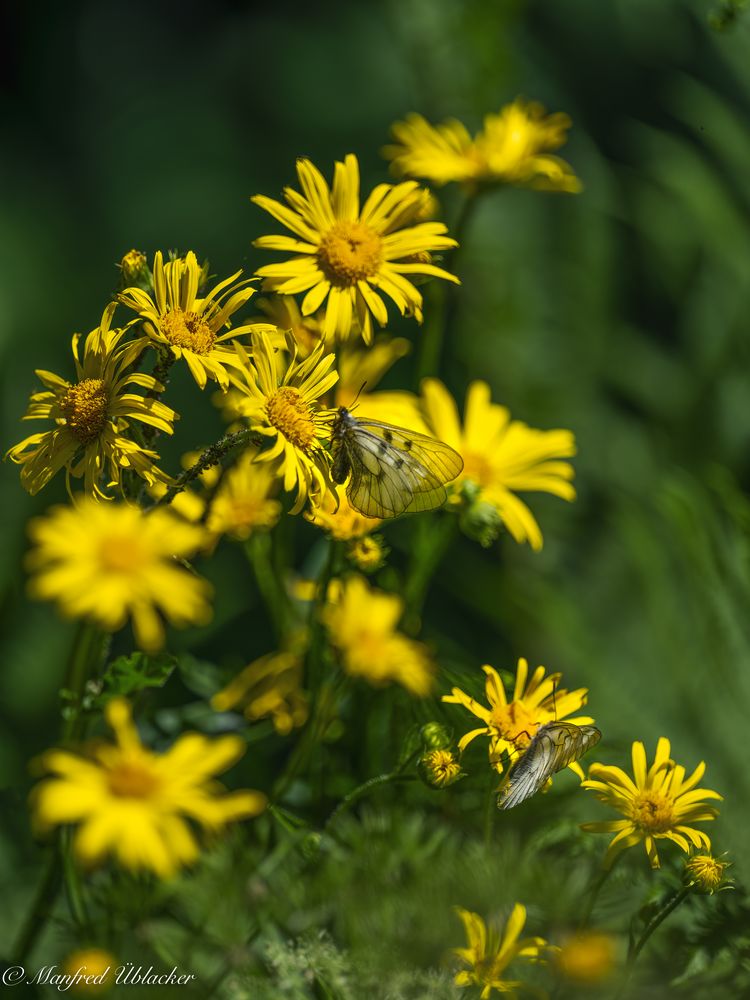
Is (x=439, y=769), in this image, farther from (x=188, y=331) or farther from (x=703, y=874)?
(x=188, y=331)

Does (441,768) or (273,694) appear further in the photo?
(273,694)

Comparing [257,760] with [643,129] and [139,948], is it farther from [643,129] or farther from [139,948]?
[643,129]

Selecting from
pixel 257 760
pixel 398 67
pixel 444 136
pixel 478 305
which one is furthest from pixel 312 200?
pixel 398 67

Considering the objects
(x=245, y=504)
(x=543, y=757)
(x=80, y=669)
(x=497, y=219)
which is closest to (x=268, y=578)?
(x=245, y=504)

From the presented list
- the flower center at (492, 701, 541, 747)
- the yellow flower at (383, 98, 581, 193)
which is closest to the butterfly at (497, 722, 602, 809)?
the flower center at (492, 701, 541, 747)

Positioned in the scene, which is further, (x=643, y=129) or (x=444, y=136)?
(x=643, y=129)

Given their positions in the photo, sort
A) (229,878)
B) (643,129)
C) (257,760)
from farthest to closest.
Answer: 1. (643,129)
2. (257,760)
3. (229,878)
